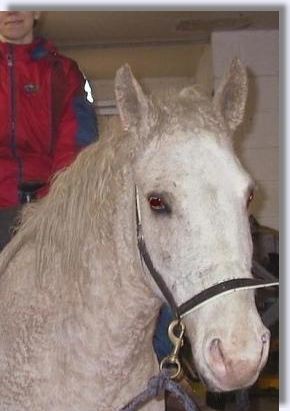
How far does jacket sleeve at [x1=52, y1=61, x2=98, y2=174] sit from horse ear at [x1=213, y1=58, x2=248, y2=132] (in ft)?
1.43

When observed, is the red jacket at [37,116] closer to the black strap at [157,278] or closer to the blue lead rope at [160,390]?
the black strap at [157,278]

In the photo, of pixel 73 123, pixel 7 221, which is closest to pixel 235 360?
pixel 7 221

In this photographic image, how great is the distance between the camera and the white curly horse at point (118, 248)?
105cm

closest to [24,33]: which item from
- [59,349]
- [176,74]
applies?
[59,349]

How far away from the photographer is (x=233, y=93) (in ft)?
4.09

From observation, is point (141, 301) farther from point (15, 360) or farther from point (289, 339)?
point (289, 339)

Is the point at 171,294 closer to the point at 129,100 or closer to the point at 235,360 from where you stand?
the point at 235,360

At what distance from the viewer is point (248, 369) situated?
0.96m

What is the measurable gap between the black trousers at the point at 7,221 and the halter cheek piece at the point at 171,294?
40cm

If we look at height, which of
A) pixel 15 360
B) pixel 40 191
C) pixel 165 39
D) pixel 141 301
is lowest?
pixel 15 360

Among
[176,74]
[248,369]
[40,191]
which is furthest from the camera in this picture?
[176,74]

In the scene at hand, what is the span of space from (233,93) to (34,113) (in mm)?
517

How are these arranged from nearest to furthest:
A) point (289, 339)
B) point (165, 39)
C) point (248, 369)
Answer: point (248, 369) < point (289, 339) < point (165, 39)

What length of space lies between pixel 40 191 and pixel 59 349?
428 millimetres
